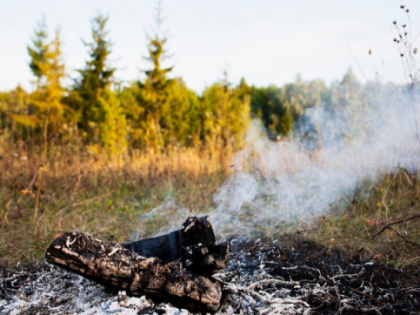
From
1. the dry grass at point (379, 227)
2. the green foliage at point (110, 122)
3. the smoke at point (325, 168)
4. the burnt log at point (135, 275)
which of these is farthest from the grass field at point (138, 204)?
the green foliage at point (110, 122)

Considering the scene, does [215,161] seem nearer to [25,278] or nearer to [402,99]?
[402,99]

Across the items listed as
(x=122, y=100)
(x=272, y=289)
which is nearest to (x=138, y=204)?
(x=272, y=289)

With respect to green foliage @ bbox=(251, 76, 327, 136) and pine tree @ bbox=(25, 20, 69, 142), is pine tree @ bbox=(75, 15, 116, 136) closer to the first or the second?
pine tree @ bbox=(25, 20, 69, 142)

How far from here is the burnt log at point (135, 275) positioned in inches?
73.3

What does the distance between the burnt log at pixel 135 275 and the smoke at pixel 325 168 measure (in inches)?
55.0

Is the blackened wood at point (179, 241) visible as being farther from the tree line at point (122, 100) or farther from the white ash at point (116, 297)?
the tree line at point (122, 100)

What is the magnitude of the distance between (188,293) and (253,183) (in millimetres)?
3050

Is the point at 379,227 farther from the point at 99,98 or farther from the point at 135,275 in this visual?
the point at 99,98

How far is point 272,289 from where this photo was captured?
7.22ft

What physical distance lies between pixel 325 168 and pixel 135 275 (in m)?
3.68

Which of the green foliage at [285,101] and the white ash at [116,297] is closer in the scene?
the white ash at [116,297]

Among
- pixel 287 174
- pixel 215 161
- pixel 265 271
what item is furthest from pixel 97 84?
pixel 265 271

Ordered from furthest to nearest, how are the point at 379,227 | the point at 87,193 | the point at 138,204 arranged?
the point at 87,193 → the point at 138,204 → the point at 379,227

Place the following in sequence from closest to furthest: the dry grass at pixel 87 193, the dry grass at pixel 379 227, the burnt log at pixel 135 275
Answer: the burnt log at pixel 135 275
the dry grass at pixel 379 227
the dry grass at pixel 87 193
